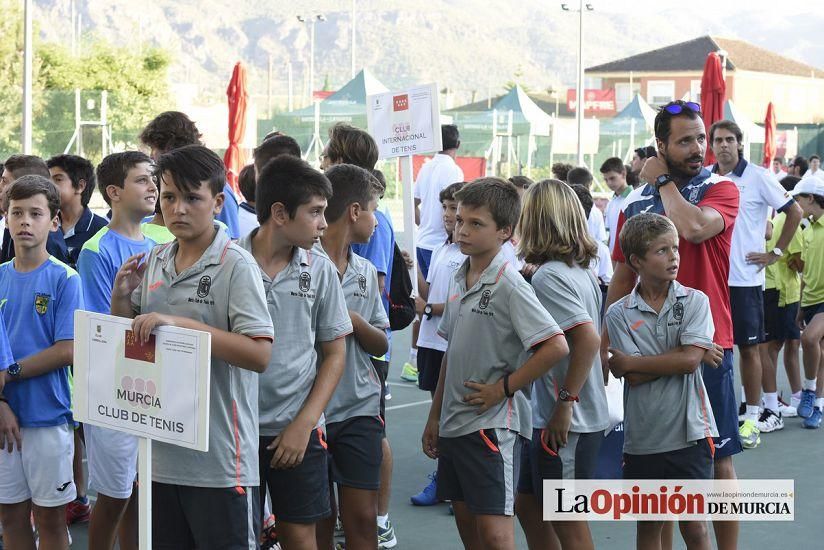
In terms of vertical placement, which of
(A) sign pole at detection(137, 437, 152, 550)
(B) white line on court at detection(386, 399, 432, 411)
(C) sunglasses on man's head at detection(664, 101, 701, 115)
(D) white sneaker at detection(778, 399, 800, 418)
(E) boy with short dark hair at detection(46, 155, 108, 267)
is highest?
(C) sunglasses on man's head at detection(664, 101, 701, 115)

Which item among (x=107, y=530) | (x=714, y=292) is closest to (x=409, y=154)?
(x=714, y=292)

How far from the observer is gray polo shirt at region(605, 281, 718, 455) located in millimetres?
4414

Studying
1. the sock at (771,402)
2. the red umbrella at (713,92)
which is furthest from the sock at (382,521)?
the red umbrella at (713,92)

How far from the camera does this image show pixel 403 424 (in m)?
8.27

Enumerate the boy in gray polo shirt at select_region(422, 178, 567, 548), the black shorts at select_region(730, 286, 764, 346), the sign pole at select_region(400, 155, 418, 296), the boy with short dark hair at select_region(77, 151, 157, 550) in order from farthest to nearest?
1. the black shorts at select_region(730, 286, 764, 346)
2. the sign pole at select_region(400, 155, 418, 296)
3. the boy with short dark hair at select_region(77, 151, 157, 550)
4. the boy in gray polo shirt at select_region(422, 178, 567, 548)

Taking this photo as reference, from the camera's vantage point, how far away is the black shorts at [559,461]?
4324 millimetres

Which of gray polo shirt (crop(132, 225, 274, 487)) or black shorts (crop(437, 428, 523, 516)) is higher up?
gray polo shirt (crop(132, 225, 274, 487))

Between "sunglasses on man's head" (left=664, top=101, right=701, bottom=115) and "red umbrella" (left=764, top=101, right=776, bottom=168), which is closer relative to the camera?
"sunglasses on man's head" (left=664, top=101, right=701, bottom=115)

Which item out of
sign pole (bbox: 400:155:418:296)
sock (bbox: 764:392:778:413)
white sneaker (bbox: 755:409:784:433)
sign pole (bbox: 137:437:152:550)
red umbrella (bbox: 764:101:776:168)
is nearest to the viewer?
sign pole (bbox: 137:437:152:550)

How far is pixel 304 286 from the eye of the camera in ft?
12.4

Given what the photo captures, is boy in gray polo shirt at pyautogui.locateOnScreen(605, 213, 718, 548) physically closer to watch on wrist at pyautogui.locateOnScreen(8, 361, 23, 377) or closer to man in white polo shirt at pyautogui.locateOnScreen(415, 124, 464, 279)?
watch on wrist at pyautogui.locateOnScreen(8, 361, 23, 377)

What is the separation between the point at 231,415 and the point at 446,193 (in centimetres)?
376

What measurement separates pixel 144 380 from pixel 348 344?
4.71 ft

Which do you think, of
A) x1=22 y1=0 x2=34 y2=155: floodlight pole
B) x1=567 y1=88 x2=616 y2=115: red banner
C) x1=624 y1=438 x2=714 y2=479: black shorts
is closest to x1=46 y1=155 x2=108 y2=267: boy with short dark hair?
x1=624 y1=438 x2=714 y2=479: black shorts
